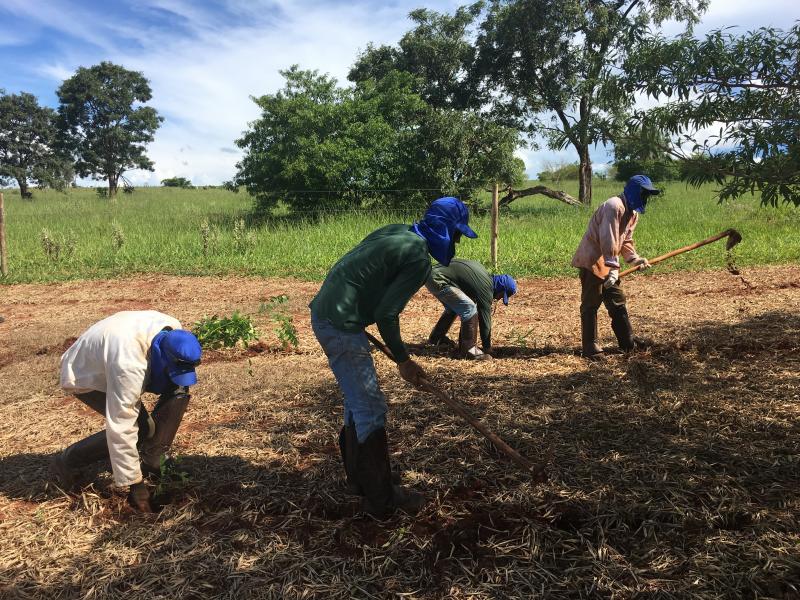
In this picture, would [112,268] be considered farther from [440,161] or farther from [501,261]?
[440,161]

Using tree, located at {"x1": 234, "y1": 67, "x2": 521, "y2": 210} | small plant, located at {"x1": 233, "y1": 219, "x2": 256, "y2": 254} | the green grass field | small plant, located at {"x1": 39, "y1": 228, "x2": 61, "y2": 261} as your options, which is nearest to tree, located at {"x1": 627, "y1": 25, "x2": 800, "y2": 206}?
the green grass field

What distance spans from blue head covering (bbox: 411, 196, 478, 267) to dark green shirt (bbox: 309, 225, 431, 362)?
10 cm

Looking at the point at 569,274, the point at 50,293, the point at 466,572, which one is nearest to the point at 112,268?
the point at 50,293

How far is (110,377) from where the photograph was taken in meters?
2.89

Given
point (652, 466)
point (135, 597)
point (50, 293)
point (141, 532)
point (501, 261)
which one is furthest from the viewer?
point (501, 261)

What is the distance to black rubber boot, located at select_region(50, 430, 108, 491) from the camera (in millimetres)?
3195

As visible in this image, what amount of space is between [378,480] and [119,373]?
1347 mm

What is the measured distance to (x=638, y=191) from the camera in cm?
497

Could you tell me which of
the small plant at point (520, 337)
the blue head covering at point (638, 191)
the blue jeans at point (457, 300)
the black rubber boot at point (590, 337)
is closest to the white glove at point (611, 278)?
the black rubber boot at point (590, 337)

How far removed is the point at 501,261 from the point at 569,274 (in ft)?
4.68

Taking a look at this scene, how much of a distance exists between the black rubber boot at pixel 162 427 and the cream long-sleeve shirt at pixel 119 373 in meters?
0.18

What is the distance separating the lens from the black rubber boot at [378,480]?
2840mm

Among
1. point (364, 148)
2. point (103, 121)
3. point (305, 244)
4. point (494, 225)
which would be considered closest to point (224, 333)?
point (494, 225)

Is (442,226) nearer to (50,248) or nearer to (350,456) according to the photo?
(350,456)
